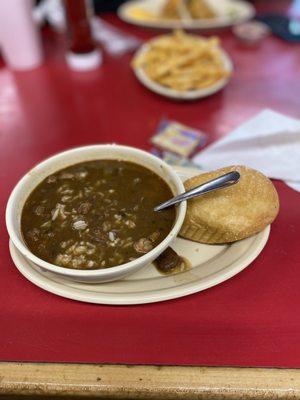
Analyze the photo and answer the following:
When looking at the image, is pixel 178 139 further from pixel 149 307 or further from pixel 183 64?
pixel 149 307

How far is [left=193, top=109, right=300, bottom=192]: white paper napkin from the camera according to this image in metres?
1.53

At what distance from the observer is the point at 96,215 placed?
1.19m

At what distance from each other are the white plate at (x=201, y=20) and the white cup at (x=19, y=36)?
2.20ft

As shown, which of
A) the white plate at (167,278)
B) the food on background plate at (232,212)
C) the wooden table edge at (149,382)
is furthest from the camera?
the food on background plate at (232,212)

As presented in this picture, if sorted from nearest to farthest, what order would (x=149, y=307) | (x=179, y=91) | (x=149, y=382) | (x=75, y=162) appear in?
(x=149, y=382), (x=149, y=307), (x=75, y=162), (x=179, y=91)

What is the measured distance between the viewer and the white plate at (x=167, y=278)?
3.57 ft

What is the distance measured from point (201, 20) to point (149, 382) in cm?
219

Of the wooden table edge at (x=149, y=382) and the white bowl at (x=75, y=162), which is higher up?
the white bowl at (x=75, y=162)

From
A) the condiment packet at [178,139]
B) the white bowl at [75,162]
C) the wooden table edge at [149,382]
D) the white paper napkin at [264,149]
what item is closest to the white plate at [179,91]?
the condiment packet at [178,139]

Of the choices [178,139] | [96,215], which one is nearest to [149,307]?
[96,215]

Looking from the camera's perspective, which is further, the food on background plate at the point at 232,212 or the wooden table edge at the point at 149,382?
the food on background plate at the point at 232,212

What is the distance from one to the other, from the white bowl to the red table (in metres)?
0.12

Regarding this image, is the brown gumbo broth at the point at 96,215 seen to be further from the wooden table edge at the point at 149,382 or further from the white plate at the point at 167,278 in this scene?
the wooden table edge at the point at 149,382

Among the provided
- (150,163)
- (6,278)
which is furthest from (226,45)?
(6,278)
